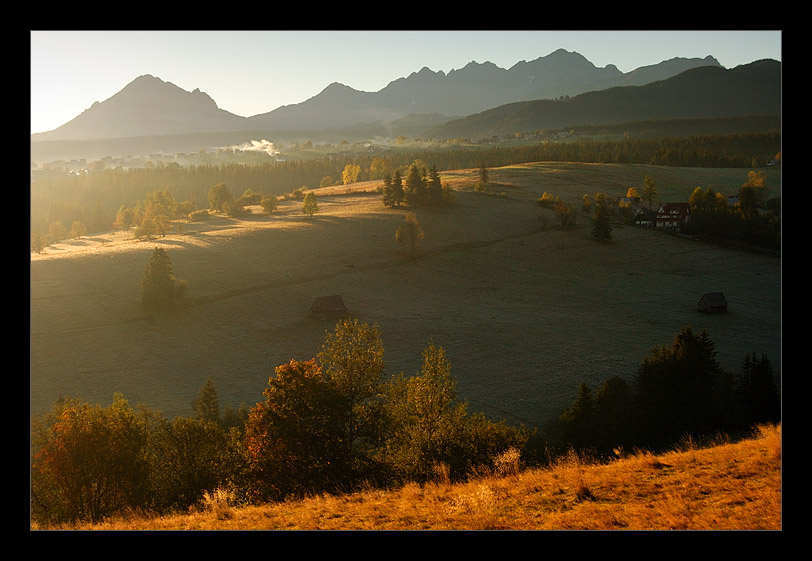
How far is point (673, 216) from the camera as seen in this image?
8556 centimetres

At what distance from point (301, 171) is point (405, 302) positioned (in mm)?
123810

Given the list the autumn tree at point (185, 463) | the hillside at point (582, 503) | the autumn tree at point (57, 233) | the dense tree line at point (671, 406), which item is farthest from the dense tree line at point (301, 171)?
the hillside at point (582, 503)

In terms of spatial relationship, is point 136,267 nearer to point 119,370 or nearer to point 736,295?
point 119,370

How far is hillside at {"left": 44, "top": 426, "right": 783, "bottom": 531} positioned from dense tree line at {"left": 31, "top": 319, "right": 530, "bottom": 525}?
189 inches

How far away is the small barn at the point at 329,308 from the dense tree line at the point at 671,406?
25.7m

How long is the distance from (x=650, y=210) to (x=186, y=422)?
289 feet

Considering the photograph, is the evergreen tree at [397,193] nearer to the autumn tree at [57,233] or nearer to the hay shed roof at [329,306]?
the hay shed roof at [329,306]

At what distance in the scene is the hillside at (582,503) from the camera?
287 inches

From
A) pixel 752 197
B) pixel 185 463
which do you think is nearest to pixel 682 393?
pixel 185 463

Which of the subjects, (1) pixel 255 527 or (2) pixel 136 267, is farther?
(2) pixel 136 267

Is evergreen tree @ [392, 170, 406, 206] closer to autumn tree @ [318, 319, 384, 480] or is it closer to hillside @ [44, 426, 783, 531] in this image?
autumn tree @ [318, 319, 384, 480]

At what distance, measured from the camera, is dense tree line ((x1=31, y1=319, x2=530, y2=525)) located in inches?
615
